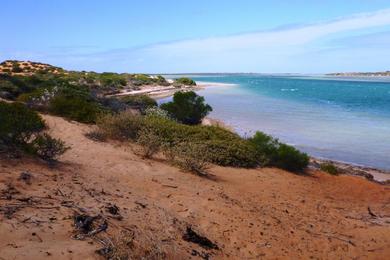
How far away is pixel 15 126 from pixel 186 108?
46.3 ft

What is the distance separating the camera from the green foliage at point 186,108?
23.8 meters

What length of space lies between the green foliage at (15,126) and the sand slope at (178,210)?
3.33 feet

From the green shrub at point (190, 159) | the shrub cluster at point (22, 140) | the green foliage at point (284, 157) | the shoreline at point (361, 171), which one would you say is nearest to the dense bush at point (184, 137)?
the green foliage at point (284, 157)

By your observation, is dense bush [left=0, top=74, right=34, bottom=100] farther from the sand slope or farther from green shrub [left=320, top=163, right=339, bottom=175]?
green shrub [left=320, top=163, right=339, bottom=175]

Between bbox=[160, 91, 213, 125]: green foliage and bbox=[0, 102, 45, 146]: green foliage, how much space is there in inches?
489

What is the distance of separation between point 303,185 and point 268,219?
4.64 meters

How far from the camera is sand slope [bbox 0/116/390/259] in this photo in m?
5.91

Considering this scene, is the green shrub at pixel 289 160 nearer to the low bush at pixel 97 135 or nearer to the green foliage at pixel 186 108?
the low bush at pixel 97 135

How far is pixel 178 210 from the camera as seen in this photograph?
862cm

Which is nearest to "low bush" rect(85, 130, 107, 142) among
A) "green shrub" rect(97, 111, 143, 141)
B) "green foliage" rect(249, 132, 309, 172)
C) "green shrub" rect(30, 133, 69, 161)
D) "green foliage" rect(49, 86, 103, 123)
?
"green shrub" rect(97, 111, 143, 141)

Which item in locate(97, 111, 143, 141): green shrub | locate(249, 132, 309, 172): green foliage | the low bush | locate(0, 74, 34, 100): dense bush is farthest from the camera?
locate(0, 74, 34, 100): dense bush

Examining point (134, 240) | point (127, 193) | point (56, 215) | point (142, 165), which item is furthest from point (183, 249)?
point (142, 165)

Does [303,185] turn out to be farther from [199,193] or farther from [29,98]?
[29,98]

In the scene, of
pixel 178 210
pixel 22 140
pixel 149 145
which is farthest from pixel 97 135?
pixel 178 210
